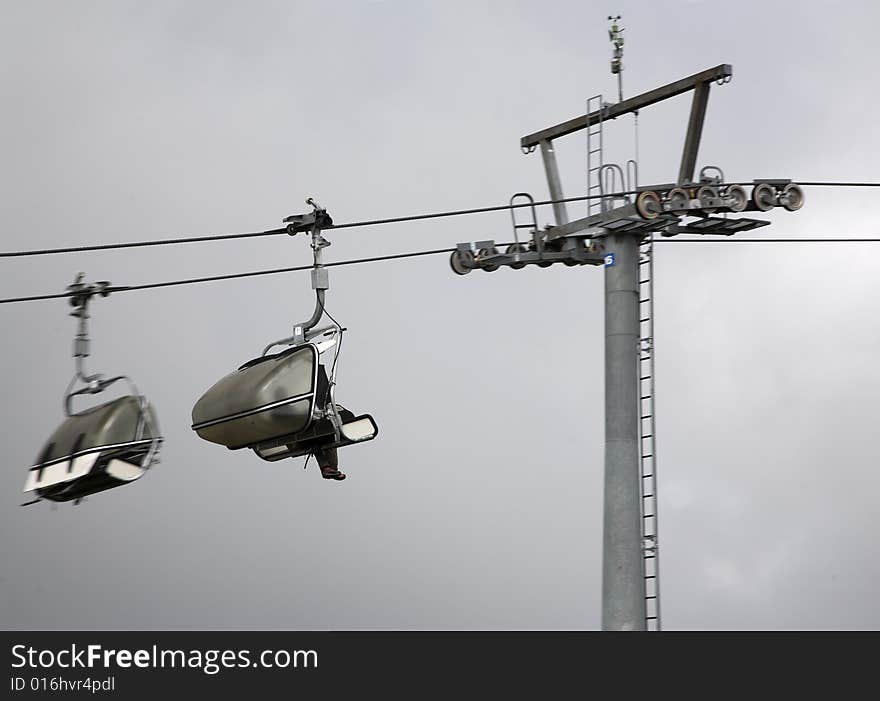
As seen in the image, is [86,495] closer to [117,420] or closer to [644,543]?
[117,420]

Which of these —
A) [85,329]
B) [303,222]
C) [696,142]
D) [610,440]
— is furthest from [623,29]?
[85,329]

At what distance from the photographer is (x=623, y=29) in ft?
81.3

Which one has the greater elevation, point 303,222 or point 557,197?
point 557,197

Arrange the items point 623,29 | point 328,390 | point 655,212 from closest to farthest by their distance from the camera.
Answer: point 328,390 → point 655,212 → point 623,29

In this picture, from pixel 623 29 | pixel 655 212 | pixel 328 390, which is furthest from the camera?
→ pixel 623 29

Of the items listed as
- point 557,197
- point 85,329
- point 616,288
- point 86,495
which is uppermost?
point 557,197

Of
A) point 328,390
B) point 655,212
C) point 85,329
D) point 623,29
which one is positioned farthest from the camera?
point 623,29

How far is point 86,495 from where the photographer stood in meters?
19.9

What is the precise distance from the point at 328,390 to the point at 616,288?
627 centimetres

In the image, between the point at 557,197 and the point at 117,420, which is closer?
the point at 117,420

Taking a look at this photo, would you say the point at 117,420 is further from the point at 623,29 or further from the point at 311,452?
the point at 623,29

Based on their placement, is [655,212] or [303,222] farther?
[655,212]

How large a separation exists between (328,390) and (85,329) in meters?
2.88

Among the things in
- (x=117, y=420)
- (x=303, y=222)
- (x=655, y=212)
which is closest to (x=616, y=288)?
(x=655, y=212)
